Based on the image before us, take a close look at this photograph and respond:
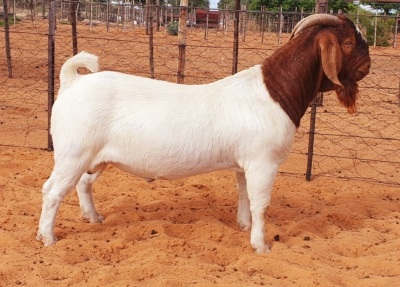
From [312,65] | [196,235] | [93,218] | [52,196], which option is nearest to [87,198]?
[93,218]

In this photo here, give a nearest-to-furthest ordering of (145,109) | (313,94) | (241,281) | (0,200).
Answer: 1. (241,281)
2. (145,109)
3. (313,94)
4. (0,200)

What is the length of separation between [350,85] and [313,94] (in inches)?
12.6

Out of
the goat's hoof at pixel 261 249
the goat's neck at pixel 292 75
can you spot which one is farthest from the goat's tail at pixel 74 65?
the goat's hoof at pixel 261 249

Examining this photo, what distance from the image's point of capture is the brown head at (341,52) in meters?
4.96

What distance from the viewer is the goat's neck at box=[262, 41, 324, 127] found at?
16.6ft

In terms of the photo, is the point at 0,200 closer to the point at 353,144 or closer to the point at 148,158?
the point at 148,158

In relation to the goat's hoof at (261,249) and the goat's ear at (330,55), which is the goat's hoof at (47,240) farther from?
the goat's ear at (330,55)

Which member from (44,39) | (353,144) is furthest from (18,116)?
(44,39)

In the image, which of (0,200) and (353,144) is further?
(353,144)

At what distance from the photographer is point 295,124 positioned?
5098 mm

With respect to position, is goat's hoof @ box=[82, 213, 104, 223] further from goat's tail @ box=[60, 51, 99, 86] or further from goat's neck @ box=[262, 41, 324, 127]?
goat's neck @ box=[262, 41, 324, 127]

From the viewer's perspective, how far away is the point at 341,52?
5.04 metres

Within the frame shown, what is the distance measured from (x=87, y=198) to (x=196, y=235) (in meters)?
1.09

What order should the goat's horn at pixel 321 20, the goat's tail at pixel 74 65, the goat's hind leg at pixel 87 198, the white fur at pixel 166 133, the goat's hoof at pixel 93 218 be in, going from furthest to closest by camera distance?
the goat's hoof at pixel 93 218 → the goat's hind leg at pixel 87 198 → the goat's tail at pixel 74 65 → the goat's horn at pixel 321 20 → the white fur at pixel 166 133
